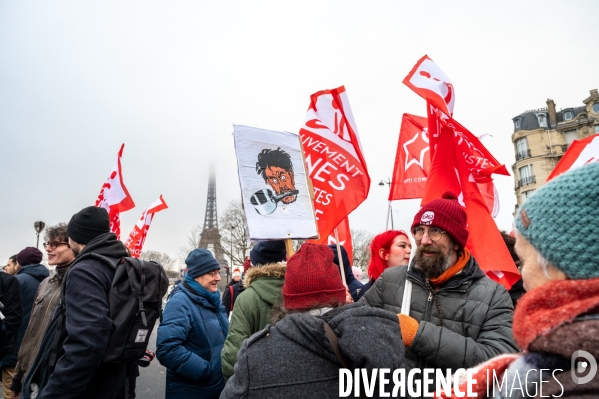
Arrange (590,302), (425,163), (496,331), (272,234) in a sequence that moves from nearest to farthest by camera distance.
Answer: (590,302), (496,331), (272,234), (425,163)

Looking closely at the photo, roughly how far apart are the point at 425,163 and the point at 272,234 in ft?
9.47

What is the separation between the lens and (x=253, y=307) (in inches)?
116

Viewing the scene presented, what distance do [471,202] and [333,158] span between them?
157cm

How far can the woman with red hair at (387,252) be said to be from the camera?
4.21 meters

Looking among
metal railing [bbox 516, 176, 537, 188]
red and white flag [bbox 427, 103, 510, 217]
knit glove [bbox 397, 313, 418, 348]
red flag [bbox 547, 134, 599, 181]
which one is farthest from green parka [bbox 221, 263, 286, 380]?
metal railing [bbox 516, 176, 537, 188]

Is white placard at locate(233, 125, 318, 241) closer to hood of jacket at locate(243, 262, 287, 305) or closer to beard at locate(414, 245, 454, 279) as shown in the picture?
hood of jacket at locate(243, 262, 287, 305)

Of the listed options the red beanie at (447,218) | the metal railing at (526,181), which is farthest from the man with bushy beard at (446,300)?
the metal railing at (526,181)

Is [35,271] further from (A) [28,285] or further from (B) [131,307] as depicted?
(B) [131,307]

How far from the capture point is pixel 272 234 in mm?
3590

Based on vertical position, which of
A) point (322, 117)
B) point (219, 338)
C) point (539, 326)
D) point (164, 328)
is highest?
point (322, 117)

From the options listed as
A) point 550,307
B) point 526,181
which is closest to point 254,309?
point 550,307

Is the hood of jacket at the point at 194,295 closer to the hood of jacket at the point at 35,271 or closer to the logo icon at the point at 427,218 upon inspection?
the logo icon at the point at 427,218

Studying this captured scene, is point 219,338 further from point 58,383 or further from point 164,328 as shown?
point 58,383

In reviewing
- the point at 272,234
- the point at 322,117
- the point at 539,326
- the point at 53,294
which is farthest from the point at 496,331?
the point at 53,294
